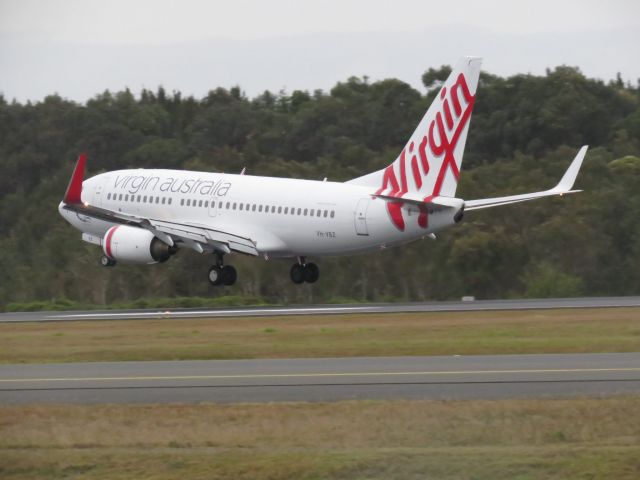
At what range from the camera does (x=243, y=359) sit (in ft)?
93.3

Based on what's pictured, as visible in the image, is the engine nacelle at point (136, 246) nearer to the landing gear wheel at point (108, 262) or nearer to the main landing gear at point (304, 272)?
the landing gear wheel at point (108, 262)

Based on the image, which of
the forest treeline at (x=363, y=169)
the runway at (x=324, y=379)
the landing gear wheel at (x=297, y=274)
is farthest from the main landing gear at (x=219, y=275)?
the runway at (x=324, y=379)

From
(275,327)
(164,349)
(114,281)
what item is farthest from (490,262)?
(164,349)

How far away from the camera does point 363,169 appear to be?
70500 millimetres

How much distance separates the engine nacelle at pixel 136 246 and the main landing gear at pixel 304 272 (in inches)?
172

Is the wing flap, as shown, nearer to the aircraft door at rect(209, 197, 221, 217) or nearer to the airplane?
the airplane

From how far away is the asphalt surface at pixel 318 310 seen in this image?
4116 cm

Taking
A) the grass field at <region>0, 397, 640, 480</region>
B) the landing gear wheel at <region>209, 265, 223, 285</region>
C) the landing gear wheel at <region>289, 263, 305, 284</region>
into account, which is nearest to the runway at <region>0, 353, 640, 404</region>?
the grass field at <region>0, 397, 640, 480</region>

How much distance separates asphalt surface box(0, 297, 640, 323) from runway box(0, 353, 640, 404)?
45.3ft

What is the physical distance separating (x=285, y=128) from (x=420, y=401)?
70.9 metres

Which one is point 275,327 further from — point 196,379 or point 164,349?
point 196,379

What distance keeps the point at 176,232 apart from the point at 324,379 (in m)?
23.8

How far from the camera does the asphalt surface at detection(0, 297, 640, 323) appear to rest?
41.2 m

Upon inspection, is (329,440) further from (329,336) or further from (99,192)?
(99,192)
